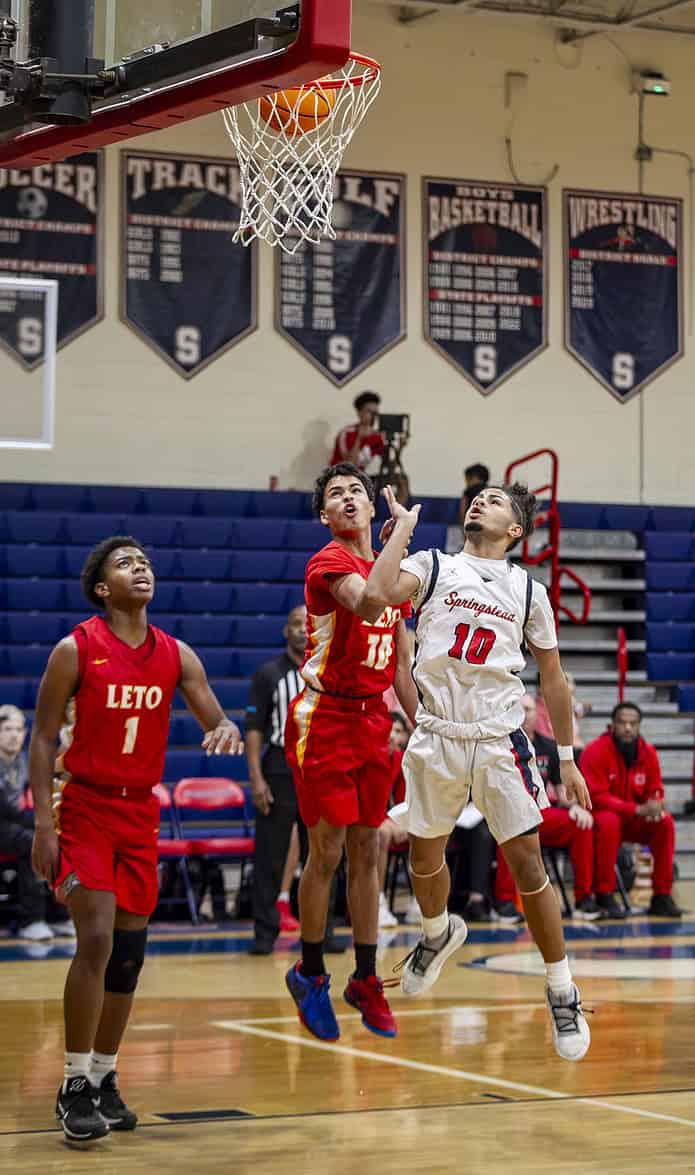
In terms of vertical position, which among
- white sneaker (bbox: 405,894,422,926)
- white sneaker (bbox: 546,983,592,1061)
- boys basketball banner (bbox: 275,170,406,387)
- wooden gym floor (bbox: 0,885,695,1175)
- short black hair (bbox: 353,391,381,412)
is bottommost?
white sneaker (bbox: 405,894,422,926)

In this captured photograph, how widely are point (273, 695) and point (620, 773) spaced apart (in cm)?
293

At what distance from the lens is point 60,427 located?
662 inches

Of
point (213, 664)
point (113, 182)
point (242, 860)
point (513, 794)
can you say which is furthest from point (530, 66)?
point (513, 794)

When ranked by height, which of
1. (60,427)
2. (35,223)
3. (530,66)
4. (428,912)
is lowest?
(428,912)

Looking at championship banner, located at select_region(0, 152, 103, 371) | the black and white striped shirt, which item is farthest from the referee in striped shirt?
championship banner, located at select_region(0, 152, 103, 371)

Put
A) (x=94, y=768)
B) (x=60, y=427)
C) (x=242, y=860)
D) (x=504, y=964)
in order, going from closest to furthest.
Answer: (x=94, y=768) < (x=504, y=964) < (x=242, y=860) < (x=60, y=427)

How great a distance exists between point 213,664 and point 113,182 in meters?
5.13

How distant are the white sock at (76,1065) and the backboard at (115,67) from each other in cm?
300

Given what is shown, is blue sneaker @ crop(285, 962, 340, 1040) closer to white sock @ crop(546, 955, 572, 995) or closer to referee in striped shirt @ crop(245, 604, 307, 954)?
white sock @ crop(546, 955, 572, 995)

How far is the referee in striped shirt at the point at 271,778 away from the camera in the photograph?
10.5 m

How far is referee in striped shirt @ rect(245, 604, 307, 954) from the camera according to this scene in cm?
1054

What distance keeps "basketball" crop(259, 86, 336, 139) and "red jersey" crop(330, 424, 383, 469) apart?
353 inches

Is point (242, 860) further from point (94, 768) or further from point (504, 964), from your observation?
point (94, 768)

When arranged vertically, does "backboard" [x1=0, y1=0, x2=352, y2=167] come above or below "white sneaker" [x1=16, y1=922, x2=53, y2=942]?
above
